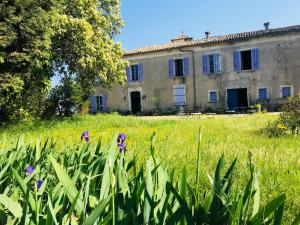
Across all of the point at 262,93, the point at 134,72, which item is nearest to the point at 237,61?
the point at 262,93

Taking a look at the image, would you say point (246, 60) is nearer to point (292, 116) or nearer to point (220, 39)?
point (220, 39)

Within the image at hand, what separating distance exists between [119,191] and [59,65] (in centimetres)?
1974

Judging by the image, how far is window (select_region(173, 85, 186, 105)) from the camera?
30.2 meters

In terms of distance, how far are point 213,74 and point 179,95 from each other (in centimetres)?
317

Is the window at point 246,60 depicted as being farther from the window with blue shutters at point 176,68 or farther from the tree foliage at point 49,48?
the tree foliage at point 49,48

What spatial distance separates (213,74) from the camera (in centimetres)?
2909

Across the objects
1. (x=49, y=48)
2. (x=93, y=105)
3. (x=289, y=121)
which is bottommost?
(x=289, y=121)

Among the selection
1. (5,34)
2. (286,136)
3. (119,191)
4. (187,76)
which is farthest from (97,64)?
(119,191)

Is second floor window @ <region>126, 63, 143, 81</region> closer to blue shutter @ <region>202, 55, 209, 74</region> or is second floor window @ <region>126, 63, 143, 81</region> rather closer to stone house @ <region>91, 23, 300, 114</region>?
stone house @ <region>91, 23, 300, 114</region>

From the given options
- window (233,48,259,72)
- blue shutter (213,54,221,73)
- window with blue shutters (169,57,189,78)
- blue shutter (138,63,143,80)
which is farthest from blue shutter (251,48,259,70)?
blue shutter (138,63,143,80)

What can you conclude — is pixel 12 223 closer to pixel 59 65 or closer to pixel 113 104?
pixel 59 65

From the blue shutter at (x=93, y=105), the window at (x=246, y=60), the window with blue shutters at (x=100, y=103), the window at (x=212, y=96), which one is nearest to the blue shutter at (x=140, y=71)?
the window with blue shutters at (x=100, y=103)

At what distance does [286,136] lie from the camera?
8555mm

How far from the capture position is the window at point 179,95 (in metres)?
30.2
